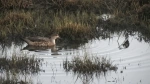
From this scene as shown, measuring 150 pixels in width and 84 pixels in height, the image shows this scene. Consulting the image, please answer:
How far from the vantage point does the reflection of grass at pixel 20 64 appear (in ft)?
38.3

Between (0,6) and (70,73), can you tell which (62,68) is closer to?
(70,73)

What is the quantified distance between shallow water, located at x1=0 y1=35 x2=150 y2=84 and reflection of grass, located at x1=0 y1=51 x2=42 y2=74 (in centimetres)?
25

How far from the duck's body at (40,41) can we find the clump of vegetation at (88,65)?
9.26ft

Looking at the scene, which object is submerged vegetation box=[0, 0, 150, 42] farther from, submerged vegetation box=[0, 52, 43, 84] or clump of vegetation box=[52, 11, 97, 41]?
submerged vegetation box=[0, 52, 43, 84]

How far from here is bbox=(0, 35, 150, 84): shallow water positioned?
11188 mm

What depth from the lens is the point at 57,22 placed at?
53.0 feet

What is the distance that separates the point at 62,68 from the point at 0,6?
7.50 meters

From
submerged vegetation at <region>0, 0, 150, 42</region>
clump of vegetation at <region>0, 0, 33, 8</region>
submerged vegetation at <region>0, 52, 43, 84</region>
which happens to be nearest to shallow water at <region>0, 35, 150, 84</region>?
submerged vegetation at <region>0, 52, 43, 84</region>

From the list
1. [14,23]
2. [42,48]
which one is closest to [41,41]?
[42,48]

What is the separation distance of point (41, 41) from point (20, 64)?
310cm

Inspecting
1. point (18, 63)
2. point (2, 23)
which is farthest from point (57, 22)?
point (18, 63)

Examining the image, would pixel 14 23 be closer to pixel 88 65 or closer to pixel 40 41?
pixel 40 41

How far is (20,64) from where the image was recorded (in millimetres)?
11883

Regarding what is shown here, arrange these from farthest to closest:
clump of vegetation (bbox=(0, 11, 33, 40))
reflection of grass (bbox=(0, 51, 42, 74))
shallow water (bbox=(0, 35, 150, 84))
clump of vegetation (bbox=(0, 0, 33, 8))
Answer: clump of vegetation (bbox=(0, 0, 33, 8)) < clump of vegetation (bbox=(0, 11, 33, 40)) < reflection of grass (bbox=(0, 51, 42, 74)) < shallow water (bbox=(0, 35, 150, 84))
